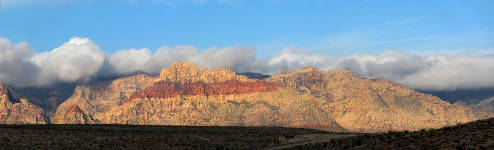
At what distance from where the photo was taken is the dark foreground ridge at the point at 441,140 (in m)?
35.8

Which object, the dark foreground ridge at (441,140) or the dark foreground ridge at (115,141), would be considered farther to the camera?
the dark foreground ridge at (115,141)

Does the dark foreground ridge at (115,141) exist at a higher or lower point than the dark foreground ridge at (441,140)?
lower

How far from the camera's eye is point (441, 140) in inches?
1532

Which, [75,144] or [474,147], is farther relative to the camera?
[75,144]

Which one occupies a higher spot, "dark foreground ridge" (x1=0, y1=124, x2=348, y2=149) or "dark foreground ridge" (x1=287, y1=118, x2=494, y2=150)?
"dark foreground ridge" (x1=287, y1=118, x2=494, y2=150)

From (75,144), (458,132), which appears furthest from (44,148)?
(458,132)

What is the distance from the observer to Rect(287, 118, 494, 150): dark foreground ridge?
35750 mm

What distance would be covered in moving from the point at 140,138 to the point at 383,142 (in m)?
57.2

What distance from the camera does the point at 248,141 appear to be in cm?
9100

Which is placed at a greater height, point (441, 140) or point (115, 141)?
point (441, 140)

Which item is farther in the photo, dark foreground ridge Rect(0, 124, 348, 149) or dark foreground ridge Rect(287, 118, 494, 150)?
dark foreground ridge Rect(0, 124, 348, 149)

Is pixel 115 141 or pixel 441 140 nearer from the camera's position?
pixel 441 140

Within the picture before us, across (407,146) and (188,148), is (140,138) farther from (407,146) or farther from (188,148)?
(407,146)

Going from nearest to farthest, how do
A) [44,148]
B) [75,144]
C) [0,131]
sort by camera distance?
[44,148] → [75,144] → [0,131]
